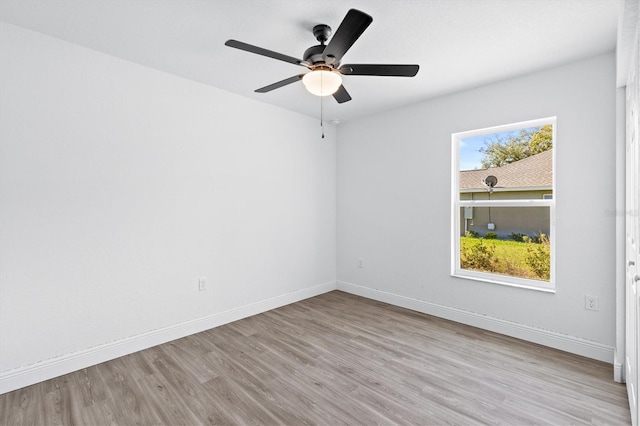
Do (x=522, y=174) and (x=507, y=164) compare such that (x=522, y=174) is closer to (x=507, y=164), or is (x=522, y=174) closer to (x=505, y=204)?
(x=507, y=164)

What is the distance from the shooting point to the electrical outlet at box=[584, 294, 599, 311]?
8.39 ft

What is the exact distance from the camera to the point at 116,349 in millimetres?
2609

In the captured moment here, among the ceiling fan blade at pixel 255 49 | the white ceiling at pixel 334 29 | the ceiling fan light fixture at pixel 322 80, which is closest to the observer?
the ceiling fan blade at pixel 255 49

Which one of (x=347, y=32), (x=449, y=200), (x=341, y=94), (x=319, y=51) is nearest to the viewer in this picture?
(x=347, y=32)

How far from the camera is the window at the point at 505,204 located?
115 inches

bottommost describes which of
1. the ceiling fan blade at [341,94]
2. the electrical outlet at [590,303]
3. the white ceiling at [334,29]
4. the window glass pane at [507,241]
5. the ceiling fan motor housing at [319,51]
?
the electrical outlet at [590,303]

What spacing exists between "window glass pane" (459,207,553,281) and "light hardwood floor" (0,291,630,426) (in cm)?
69

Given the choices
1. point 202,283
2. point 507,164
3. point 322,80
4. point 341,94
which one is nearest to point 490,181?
point 507,164

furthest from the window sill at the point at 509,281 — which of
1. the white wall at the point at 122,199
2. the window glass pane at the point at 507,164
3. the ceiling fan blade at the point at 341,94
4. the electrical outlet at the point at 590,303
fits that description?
the ceiling fan blade at the point at 341,94

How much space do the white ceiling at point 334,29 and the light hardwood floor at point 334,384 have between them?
8.16ft

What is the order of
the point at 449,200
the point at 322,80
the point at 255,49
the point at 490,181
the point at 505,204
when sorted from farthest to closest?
the point at 449,200, the point at 490,181, the point at 505,204, the point at 322,80, the point at 255,49

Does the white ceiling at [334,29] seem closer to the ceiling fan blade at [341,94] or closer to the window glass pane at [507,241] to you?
the ceiling fan blade at [341,94]

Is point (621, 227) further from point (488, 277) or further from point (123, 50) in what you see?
point (123, 50)

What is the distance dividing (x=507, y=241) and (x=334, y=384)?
2.26 meters
